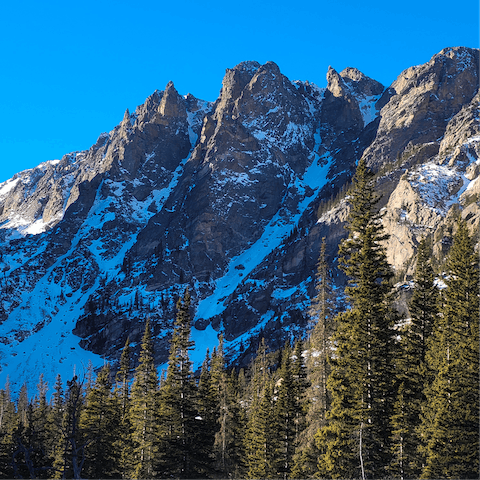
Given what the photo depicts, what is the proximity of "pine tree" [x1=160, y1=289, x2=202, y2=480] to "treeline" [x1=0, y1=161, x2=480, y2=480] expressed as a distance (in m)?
0.08

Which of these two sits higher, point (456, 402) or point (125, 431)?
point (456, 402)

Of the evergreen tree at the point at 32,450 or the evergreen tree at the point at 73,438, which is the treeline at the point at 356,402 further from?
the evergreen tree at the point at 32,450

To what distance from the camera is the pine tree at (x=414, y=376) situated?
2458 centimetres

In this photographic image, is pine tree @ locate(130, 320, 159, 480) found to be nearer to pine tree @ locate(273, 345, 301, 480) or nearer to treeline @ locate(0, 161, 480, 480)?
treeline @ locate(0, 161, 480, 480)

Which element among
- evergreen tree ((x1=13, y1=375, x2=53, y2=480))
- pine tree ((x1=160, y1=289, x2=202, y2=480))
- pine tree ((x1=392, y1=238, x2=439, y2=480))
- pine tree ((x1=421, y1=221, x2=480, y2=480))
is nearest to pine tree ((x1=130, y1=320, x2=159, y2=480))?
pine tree ((x1=160, y1=289, x2=202, y2=480))

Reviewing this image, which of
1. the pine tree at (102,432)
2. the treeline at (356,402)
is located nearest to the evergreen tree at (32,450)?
the treeline at (356,402)

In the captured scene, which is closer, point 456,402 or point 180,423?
point 456,402

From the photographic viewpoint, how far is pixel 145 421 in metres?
40.6

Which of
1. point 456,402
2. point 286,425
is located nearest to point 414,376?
point 456,402

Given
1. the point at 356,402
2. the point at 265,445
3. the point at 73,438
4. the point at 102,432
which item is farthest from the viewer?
the point at 102,432

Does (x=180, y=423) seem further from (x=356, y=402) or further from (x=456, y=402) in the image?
(x=456, y=402)

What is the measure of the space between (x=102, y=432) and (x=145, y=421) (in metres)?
4.44

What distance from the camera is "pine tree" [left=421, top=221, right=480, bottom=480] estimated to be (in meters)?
24.0

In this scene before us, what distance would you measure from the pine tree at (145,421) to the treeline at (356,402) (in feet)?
0.57
